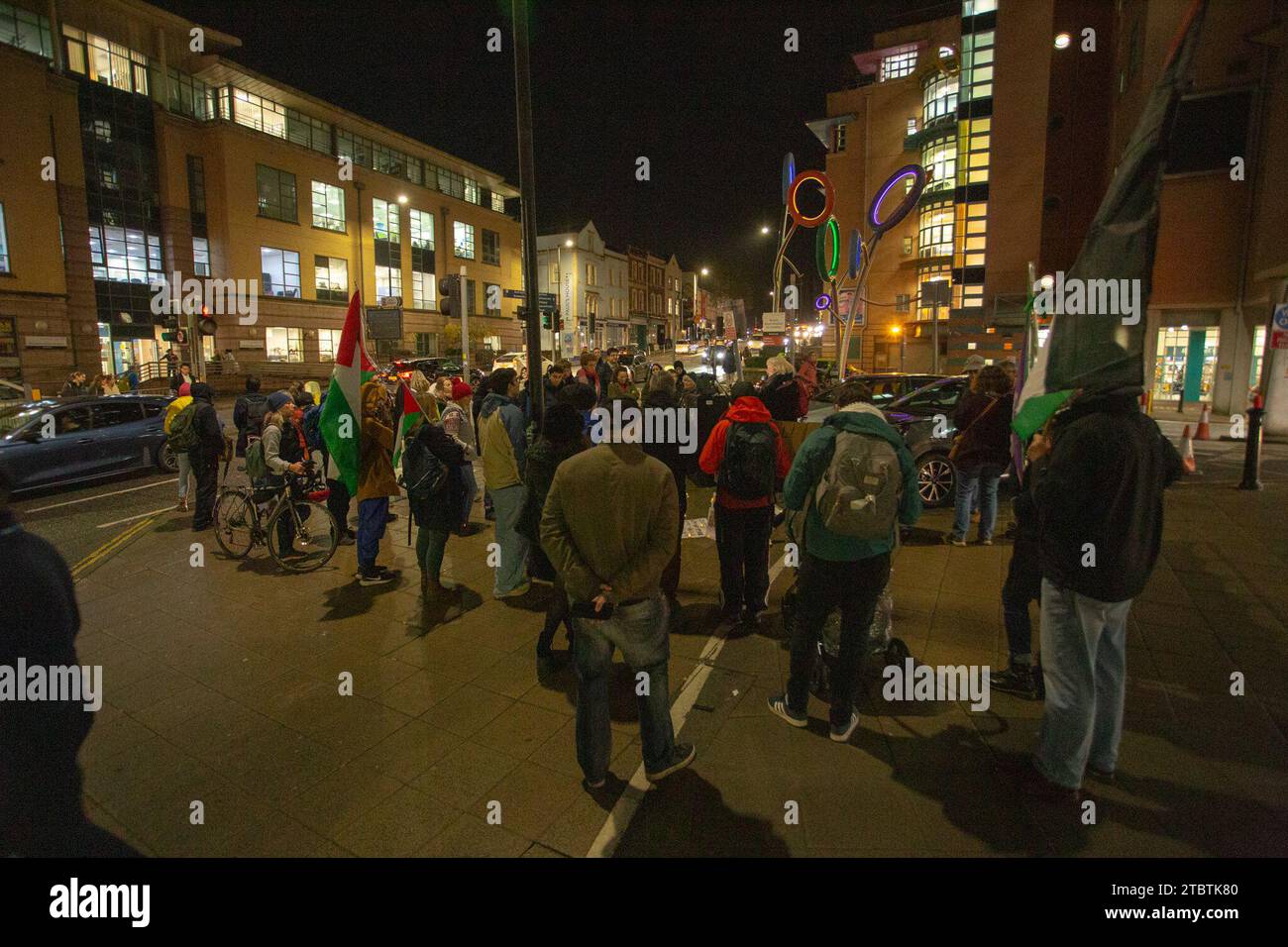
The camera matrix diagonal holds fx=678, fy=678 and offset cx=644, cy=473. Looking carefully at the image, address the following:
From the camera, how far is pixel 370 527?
6559 millimetres

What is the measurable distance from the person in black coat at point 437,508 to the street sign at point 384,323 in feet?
59.8

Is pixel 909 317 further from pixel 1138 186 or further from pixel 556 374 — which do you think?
pixel 1138 186

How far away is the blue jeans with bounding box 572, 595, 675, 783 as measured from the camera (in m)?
3.30

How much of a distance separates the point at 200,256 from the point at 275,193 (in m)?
5.36

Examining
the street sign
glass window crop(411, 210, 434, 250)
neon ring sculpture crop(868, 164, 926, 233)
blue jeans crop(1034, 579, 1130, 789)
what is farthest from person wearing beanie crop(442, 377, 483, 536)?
glass window crop(411, 210, 434, 250)

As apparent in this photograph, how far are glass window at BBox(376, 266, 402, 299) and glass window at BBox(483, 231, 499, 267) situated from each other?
1038 cm

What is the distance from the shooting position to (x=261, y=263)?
116 feet

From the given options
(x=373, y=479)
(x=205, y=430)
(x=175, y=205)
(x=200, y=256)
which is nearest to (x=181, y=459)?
(x=205, y=430)

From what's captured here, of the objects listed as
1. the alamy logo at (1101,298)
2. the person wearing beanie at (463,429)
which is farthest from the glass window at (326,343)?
the alamy logo at (1101,298)

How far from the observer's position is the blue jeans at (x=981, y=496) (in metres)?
7.11

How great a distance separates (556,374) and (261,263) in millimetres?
33786

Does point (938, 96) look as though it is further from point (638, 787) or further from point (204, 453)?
point (638, 787)
